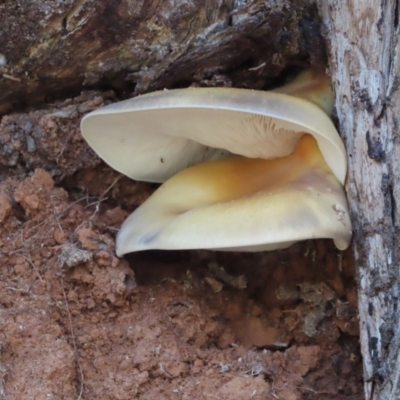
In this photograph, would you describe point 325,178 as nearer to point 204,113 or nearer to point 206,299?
point 204,113

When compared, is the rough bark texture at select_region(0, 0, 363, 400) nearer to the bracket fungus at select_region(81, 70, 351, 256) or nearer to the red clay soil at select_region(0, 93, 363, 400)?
the red clay soil at select_region(0, 93, 363, 400)

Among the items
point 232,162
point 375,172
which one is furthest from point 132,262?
point 375,172

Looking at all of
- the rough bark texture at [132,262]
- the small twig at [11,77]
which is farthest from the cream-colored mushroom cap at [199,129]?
the small twig at [11,77]

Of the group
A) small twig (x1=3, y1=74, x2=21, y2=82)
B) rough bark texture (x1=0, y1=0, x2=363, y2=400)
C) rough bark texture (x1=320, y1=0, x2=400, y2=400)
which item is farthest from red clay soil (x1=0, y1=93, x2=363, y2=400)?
rough bark texture (x1=320, y1=0, x2=400, y2=400)

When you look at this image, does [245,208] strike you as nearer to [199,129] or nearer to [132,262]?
[199,129]

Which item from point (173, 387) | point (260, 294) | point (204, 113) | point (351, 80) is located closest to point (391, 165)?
point (351, 80)

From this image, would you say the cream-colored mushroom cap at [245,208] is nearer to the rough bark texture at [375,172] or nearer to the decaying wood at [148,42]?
the rough bark texture at [375,172]

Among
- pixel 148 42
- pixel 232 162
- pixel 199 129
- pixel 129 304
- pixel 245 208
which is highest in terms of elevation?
pixel 148 42
